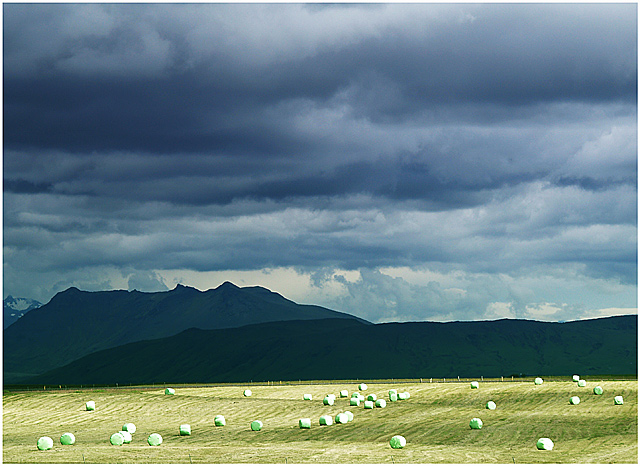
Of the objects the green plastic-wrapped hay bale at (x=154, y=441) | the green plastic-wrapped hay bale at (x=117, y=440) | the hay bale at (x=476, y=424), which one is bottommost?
the hay bale at (x=476, y=424)

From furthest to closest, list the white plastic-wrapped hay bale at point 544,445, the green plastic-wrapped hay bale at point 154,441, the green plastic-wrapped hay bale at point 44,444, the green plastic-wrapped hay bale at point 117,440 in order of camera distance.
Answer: the green plastic-wrapped hay bale at point 154,441
the green plastic-wrapped hay bale at point 117,440
the green plastic-wrapped hay bale at point 44,444
the white plastic-wrapped hay bale at point 544,445

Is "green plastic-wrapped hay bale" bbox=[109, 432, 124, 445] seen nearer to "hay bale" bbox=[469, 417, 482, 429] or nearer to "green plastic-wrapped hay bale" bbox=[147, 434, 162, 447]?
"green plastic-wrapped hay bale" bbox=[147, 434, 162, 447]

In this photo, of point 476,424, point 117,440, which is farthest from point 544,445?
point 117,440

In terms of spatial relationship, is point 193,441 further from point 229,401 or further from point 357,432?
point 229,401

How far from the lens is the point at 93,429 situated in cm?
7956

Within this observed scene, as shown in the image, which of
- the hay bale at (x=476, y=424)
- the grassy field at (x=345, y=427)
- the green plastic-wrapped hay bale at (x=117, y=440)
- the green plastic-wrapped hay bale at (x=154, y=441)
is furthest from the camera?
the hay bale at (x=476, y=424)

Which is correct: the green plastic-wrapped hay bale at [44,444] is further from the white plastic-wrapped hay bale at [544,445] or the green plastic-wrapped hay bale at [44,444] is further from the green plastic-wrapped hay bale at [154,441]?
the white plastic-wrapped hay bale at [544,445]

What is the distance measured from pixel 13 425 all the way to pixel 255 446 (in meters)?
38.0

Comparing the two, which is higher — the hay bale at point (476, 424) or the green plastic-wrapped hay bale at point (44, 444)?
the green plastic-wrapped hay bale at point (44, 444)

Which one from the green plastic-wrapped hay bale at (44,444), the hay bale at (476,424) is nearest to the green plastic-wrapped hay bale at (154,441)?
the green plastic-wrapped hay bale at (44,444)

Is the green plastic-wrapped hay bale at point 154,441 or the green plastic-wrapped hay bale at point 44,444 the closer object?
the green plastic-wrapped hay bale at point 44,444

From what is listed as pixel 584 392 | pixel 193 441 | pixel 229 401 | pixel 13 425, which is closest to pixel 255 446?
pixel 193 441

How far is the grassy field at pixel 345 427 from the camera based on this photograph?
55.4 m

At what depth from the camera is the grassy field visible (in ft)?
182
